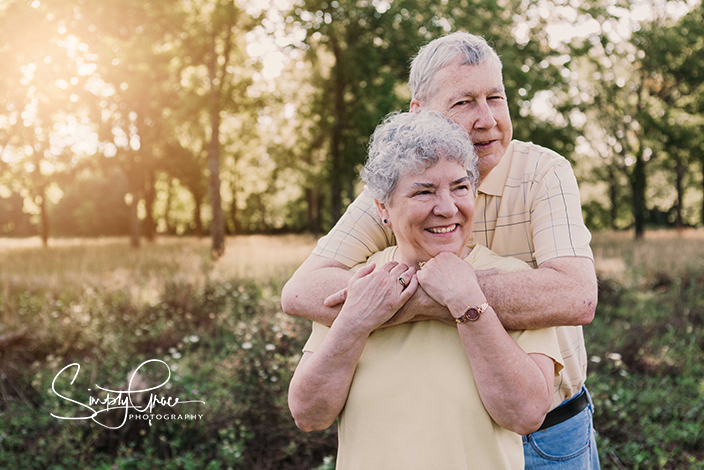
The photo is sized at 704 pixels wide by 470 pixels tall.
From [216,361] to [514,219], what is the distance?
15.2ft

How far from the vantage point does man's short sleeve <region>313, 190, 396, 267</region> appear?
2.02 meters

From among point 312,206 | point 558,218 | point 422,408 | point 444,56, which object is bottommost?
point 312,206

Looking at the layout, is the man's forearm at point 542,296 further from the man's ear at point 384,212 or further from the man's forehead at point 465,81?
the man's forehead at point 465,81

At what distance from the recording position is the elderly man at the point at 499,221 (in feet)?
6.01

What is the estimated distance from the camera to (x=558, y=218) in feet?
6.08

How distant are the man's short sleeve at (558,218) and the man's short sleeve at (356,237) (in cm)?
61

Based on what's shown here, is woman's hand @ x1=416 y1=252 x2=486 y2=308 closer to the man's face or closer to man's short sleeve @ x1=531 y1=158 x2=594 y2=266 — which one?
man's short sleeve @ x1=531 y1=158 x2=594 y2=266

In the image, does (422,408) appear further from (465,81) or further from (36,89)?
(36,89)

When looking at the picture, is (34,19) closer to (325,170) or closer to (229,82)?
(229,82)

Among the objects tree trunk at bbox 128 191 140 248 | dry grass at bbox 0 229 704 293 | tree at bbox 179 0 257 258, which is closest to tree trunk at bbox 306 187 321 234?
tree trunk at bbox 128 191 140 248

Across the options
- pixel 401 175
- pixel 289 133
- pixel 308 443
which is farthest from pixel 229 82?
pixel 401 175

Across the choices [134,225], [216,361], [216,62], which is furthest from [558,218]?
[134,225]

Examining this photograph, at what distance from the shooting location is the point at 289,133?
19781 mm

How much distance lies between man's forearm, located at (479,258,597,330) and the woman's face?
20cm
